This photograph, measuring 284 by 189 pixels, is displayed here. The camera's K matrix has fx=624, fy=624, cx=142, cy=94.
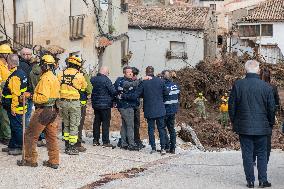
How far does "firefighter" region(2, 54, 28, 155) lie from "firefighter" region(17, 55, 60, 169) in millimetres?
521

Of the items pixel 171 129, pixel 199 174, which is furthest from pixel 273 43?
pixel 199 174

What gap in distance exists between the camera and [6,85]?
35.5 ft

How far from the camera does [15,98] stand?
1077 centimetres

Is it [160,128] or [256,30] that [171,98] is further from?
[256,30]

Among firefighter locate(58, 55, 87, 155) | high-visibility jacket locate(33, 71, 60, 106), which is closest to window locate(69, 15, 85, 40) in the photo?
firefighter locate(58, 55, 87, 155)

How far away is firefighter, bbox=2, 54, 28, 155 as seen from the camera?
1073 cm

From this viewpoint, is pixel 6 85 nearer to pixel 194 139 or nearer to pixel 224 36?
pixel 194 139

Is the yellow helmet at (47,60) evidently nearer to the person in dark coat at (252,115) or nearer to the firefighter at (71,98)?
the firefighter at (71,98)

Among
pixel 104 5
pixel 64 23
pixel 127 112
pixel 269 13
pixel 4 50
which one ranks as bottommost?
pixel 127 112

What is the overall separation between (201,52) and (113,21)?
14171 millimetres

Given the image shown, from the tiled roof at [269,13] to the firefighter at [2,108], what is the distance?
38.0 metres

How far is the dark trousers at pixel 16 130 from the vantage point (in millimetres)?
11016

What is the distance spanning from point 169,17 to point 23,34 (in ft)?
80.3

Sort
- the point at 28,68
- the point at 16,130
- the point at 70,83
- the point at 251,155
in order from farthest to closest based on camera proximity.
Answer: the point at 28,68 → the point at 70,83 → the point at 16,130 → the point at 251,155
